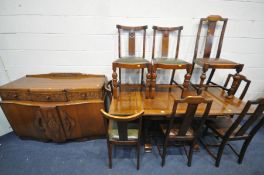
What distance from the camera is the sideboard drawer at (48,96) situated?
1.55 m

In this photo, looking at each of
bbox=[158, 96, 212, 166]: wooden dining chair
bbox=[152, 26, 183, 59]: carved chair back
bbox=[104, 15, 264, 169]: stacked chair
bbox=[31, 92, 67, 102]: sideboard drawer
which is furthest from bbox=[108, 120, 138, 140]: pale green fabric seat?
bbox=[152, 26, 183, 59]: carved chair back

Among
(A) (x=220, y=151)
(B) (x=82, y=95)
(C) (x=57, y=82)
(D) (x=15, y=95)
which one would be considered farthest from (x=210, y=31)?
(D) (x=15, y=95)

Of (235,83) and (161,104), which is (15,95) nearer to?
(161,104)

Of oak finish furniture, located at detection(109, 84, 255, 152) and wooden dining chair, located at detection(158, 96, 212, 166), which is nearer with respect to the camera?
wooden dining chair, located at detection(158, 96, 212, 166)

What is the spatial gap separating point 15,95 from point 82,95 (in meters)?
0.80

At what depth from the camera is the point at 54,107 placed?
1545 millimetres

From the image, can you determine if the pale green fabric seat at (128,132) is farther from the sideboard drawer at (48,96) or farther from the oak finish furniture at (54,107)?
the sideboard drawer at (48,96)

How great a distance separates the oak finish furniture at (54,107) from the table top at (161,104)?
294 mm

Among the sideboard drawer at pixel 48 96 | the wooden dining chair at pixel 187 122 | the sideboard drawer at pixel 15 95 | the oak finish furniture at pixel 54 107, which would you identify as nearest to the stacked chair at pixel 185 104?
the wooden dining chair at pixel 187 122

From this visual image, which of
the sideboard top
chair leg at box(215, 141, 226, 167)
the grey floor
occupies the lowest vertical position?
the grey floor

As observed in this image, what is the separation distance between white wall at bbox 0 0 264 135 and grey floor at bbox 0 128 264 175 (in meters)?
0.68

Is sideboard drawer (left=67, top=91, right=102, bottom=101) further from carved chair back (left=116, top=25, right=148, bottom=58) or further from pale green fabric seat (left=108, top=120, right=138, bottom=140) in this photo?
carved chair back (left=116, top=25, right=148, bottom=58)

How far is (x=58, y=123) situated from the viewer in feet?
5.41

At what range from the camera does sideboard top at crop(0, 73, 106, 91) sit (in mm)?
1585
